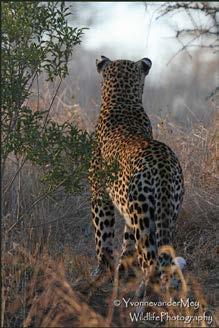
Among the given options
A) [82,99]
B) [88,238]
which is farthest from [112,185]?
[82,99]

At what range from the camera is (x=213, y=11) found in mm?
9305

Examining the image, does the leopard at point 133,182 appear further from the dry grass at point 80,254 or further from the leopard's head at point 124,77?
the dry grass at point 80,254

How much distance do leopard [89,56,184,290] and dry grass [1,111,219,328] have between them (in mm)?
A: 240

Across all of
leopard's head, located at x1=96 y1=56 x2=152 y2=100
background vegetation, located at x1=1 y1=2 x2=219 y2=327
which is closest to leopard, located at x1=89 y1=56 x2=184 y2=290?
leopard's head, located at x1=96 y1=56 x2=152 y2=100

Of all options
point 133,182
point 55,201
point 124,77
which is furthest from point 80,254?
point 133,182

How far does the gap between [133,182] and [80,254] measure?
1853mm

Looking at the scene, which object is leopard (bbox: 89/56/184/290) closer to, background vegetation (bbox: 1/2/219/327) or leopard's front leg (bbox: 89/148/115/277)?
leopard's front leg (bbox: 89/148/115/277)

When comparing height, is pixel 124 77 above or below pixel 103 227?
above

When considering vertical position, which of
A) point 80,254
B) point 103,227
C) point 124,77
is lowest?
point 80,254

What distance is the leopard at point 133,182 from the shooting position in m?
6.76

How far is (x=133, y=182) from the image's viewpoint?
273 inches

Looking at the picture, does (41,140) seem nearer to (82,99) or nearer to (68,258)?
(68,258)

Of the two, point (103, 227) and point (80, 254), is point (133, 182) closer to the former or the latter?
point (103, 227)

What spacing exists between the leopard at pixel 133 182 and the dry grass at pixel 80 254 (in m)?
0.24
